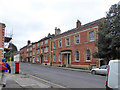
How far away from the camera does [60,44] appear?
3447cm

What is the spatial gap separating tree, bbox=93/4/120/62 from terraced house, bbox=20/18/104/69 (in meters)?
2.32

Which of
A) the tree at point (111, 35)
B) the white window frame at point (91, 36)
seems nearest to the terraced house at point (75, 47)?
the white window frame at point (91, 36)

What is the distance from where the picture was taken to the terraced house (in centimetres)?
2445

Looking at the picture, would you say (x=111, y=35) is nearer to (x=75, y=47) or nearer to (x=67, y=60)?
(x=75, y=47)

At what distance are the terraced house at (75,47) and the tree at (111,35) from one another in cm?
232

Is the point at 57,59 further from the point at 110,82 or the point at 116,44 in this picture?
the point at 110,82

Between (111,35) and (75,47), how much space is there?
43.8 feet

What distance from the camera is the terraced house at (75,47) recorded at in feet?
80.2

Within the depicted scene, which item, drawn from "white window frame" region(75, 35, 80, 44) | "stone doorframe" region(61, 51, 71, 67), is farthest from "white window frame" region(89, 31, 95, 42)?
"stone doorframe" region(61, 51, 71, 67)

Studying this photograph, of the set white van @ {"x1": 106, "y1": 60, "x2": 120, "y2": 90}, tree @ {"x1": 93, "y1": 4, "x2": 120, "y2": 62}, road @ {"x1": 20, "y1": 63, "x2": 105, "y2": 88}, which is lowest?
road @ {"x1": 20, "y1": 63, "x2": 105, "y2": 88}

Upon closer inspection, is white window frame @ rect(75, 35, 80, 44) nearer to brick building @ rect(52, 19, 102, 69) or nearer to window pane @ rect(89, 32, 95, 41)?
brick building @ rect(52, 19, 102, 69)


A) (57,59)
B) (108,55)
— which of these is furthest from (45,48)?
(108,55)

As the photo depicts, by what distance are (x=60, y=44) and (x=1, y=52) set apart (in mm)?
16655

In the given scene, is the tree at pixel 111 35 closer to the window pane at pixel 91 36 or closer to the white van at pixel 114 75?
the window pane at pixel 91 36
